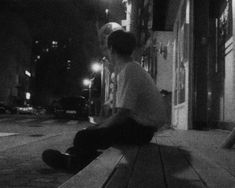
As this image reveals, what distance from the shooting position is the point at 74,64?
265ft

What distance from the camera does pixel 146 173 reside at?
7.54 feet

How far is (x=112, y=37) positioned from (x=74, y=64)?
77.7 m

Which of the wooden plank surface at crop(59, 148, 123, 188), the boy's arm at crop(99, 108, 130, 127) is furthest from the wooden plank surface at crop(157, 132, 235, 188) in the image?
the boy's arm at crop(99, 108, 130, 127)

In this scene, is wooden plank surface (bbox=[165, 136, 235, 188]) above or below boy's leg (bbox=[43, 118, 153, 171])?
below

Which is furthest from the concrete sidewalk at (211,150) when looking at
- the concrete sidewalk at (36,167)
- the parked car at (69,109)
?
the parked car at (69,109)

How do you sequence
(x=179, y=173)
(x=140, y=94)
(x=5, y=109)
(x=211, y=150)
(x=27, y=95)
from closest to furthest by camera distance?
(x=179, y=173), (x=140, y=94), (x=211, y=150), (x=5, y=109), (x=27, y=95)

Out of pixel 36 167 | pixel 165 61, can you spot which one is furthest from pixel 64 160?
pixel 165 61

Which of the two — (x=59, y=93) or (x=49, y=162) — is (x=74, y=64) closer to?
(x=59, y=93)

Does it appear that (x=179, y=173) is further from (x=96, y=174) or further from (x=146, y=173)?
(x=96, y=174)

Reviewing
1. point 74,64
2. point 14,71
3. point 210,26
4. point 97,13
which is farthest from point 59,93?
point 210,26

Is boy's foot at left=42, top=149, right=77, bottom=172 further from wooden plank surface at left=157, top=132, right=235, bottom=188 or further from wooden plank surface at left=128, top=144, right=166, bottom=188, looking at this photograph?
wooden plank surface at left=157, top=132, right=235, bottom=188

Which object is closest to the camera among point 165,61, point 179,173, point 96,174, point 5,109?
point 96,174

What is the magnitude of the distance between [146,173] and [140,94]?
1.63 meters

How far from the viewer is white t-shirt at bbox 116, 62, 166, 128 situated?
363cm
